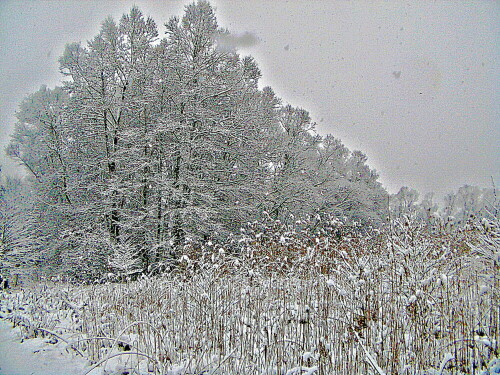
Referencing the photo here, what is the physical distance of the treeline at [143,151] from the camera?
12258 mm

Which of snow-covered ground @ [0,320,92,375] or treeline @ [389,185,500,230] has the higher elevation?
treeline @ [389,185,500,230]

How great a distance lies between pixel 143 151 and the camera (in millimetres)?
13516

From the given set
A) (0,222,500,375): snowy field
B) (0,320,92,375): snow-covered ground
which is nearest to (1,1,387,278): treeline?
(0,320,92,375): snow-covered ground

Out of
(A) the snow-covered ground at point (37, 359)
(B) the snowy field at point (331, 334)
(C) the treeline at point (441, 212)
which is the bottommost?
(A) the snow-covered ground at point (37, 359)

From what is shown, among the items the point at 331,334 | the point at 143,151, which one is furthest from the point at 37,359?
the point at 143,151

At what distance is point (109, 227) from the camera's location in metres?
13.1

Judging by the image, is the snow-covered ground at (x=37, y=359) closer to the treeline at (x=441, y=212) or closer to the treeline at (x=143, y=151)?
the treeline at (x=441, y=212)

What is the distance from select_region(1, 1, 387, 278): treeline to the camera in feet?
40.2

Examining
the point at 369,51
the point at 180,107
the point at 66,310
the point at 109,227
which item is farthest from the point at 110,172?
the point at 369,51

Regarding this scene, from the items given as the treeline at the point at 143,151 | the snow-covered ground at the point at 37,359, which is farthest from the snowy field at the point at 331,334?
the treeline at the point at 143,151

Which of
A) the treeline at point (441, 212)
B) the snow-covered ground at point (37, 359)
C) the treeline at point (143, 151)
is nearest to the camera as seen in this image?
the snow-covered ground at point (37, 359)

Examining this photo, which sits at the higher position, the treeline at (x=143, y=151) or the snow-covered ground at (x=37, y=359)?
the treeline at (x=143, y=151)

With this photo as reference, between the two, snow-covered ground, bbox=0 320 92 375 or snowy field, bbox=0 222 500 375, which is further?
snow-covered ground, bbox=0 320 92 375

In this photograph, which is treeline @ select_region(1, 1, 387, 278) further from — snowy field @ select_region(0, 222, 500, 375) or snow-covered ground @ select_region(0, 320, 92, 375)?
snowy field @ select_region(0, 222, 500, 375)
